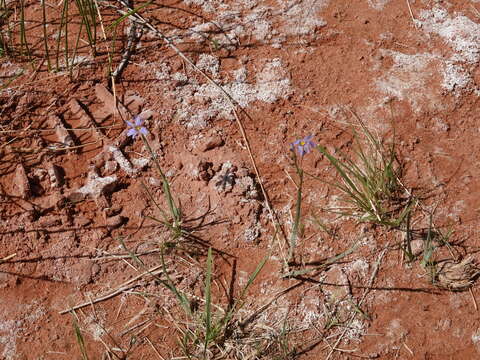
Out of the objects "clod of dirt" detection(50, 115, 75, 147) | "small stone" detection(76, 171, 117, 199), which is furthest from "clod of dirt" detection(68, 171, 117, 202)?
"clod of dirt" detection(50, 115, 75, 147)

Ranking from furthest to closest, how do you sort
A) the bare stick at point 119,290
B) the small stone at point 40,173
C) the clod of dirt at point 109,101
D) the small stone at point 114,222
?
the clod of dirt at point 109,101 → the small stone at point 40,173 → the small stone at point 114,222 → the bare stick at point 119,290

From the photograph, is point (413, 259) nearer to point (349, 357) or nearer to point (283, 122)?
point (349, 357)

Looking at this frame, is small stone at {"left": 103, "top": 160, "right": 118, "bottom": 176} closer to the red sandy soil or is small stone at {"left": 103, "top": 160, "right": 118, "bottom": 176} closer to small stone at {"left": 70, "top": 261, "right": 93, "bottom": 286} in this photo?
the red sandy soil

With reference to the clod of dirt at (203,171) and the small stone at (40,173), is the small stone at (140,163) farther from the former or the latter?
the small stone at (40,173)

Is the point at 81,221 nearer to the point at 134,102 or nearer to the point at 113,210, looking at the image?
the point at 113,210

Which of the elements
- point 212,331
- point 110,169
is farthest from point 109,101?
point 212,331

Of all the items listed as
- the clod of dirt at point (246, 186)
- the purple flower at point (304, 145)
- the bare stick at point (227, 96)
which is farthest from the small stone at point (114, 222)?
the purple flower at point (304, 145)
